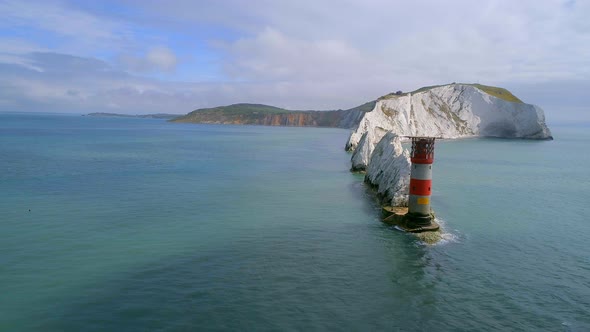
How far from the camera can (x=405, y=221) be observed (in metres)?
30.4

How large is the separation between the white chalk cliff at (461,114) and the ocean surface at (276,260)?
89.4 m

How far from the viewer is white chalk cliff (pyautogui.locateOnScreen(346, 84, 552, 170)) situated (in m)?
133

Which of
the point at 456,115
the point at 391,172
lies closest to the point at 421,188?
the point at 391,172

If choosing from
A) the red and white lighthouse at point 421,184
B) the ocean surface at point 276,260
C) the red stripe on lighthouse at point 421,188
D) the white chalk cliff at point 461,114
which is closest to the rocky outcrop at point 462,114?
the white chalk cliff at point 461,114

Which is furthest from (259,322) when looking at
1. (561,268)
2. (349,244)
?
(561,268)

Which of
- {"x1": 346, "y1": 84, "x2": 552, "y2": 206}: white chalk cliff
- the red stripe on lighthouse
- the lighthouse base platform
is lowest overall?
the lighthouse base platform

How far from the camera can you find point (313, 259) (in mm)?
23500

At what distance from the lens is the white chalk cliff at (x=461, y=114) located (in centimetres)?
13275

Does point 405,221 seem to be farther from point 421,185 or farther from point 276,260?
point 276,260

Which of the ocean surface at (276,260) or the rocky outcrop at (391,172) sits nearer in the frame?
the ocean surface at (276,260)

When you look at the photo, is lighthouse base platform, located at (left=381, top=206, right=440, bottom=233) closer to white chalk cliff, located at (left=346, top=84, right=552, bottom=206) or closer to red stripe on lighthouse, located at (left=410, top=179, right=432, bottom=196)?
red stripe on lighthouse, located at (left=410, top=179, right=432, bottom=196)

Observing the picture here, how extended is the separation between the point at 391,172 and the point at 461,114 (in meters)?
127

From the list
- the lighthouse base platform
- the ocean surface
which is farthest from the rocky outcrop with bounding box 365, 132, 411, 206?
the ocean surface

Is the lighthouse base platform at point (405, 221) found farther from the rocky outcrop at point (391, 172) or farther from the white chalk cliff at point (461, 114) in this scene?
the white chalk cliff at point (461, 114)
